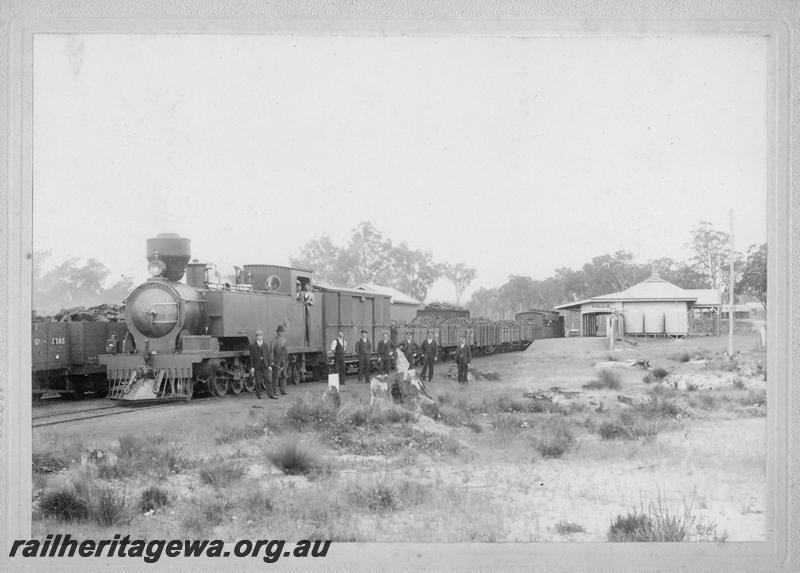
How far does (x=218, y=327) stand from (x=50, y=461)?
2.25 m

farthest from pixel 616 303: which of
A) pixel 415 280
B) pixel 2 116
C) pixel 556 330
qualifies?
pixel 2 116

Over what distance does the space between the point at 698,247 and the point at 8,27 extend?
6478mm

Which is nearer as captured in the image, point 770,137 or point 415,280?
point 770,137

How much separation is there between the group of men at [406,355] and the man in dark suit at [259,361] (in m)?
0.73

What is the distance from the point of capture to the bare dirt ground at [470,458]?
5.15m

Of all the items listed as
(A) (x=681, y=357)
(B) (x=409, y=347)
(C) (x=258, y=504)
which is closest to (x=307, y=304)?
(B) (x=409, y=347)

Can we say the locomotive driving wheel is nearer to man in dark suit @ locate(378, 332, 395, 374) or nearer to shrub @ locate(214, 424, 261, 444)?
shrub @ locate(214, 424, 261, 444)

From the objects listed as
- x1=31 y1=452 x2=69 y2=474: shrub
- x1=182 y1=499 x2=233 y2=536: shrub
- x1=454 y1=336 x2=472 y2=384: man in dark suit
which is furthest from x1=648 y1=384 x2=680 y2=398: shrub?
x1=31 y1=452 x2=69 y2=474: shrub

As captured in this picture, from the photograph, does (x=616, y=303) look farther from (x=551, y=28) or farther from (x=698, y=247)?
(x=551, y=28)

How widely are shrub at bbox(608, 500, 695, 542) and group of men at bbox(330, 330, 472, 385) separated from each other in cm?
185

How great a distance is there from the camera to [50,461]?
529 cm

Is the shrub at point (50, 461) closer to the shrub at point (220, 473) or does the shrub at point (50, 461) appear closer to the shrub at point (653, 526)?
the shrub at point (220, 473)

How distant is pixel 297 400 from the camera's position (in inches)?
225

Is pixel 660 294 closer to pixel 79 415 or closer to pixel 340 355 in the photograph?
pixel 340 355
